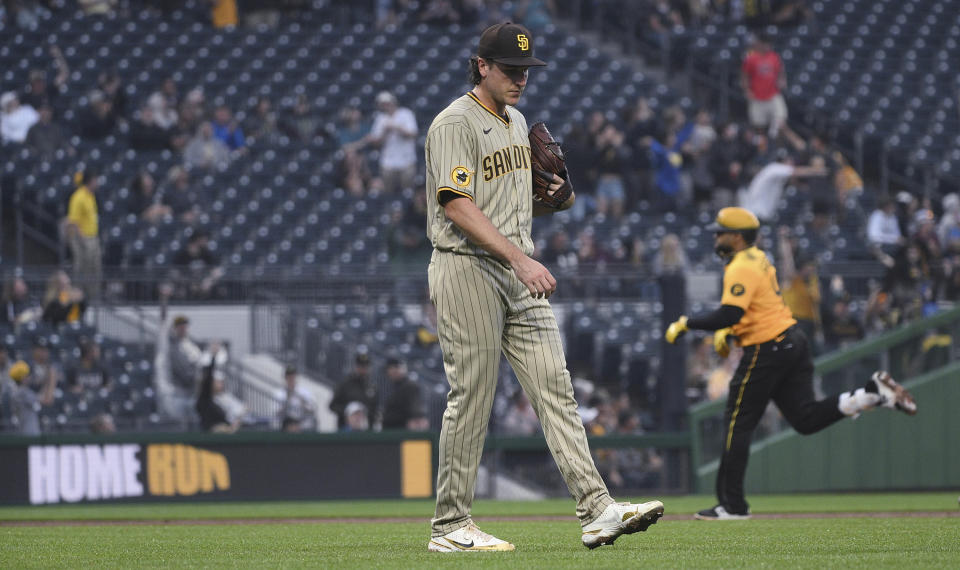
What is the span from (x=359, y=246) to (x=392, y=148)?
6.13 feet

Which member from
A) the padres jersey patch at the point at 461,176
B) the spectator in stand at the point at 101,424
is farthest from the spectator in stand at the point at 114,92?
the padres jersey patch at the point at 461,176

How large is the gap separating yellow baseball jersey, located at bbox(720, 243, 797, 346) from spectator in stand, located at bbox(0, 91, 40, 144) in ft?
41.8

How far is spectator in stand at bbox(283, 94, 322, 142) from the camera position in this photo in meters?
21.0

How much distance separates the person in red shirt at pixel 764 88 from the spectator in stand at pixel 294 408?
9860 millimetres

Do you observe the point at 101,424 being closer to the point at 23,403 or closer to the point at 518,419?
the point at 23,403

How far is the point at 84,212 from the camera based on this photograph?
659 inches

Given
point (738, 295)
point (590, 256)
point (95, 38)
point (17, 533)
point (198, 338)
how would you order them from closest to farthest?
point (17, 533), point (738, 295), point (198, 338), point (590, 256), point (95, 38)

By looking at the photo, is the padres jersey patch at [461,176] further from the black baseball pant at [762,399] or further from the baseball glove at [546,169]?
Answer: the black baseball pant at [762,399]

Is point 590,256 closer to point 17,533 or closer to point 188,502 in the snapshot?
point 188,502

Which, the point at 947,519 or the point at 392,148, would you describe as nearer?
the point at 947,519

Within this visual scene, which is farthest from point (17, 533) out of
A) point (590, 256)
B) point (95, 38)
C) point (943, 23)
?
point (943, 23)

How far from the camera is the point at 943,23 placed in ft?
82.7

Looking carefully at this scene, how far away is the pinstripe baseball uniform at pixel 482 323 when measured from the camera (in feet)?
19.5

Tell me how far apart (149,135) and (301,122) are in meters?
2.33
